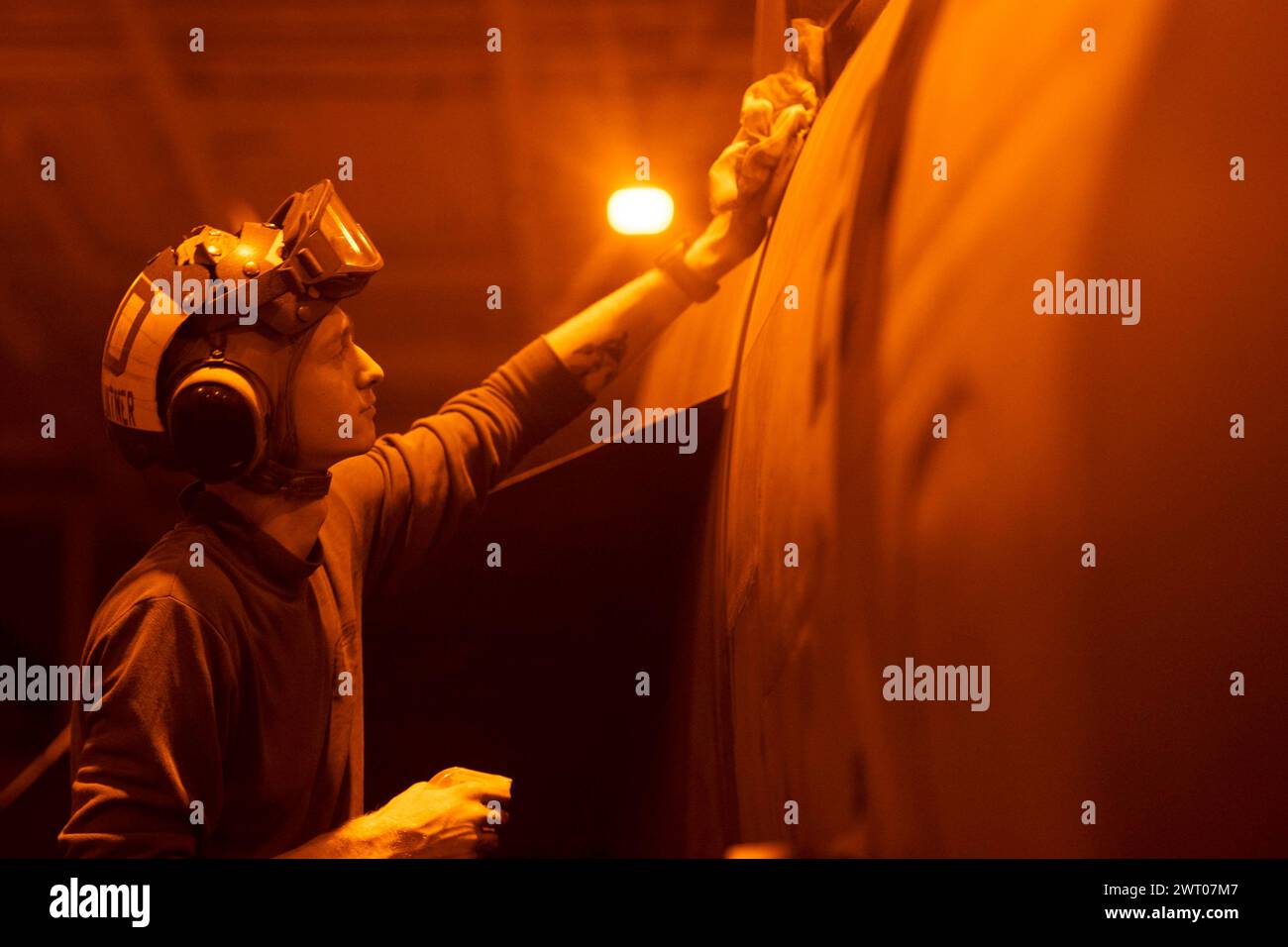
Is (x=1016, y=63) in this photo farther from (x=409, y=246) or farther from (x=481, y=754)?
(x=481, y=754)

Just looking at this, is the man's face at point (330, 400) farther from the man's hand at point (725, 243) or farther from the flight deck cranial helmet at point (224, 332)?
the man's hand at point (725, 243)

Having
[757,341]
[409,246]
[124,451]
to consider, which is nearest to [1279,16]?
[757,341]

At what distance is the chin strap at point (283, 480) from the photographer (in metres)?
1.54

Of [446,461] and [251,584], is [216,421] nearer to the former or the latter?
[251,584]

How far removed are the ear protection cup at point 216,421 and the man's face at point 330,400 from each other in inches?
3.0

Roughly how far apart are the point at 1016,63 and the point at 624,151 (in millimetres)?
829

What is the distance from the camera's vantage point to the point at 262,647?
149cm

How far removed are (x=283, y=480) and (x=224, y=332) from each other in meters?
0.21
